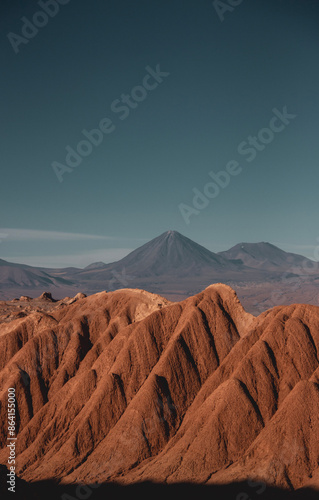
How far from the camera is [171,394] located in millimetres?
41594

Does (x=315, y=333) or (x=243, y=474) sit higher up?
(x=315, y=333)

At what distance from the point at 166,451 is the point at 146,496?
18.7 feet

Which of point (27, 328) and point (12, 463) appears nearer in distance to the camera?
point (12, 463)

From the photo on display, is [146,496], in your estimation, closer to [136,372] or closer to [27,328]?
[136,372]

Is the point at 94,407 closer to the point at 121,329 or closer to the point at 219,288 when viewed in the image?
the point at 121,329

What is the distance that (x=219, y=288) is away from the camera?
2010 inches

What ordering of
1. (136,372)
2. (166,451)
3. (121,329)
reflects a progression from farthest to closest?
(121,329), (136,372), (166,451)

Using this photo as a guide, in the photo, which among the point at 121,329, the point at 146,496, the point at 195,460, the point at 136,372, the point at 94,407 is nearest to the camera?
the point at 146,496

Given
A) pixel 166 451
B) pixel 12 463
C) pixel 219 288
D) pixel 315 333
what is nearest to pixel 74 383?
pixel 12 463

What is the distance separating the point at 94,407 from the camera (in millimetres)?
41156

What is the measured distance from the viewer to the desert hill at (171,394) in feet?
114

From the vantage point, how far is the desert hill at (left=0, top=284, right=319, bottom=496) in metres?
34.7

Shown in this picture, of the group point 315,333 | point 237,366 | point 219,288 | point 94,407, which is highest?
point 219,288

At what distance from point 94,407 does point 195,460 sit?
1209 cm
